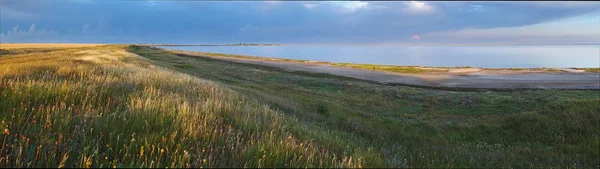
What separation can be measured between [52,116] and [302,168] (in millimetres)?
2907

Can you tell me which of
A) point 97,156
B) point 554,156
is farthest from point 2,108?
point 554,156

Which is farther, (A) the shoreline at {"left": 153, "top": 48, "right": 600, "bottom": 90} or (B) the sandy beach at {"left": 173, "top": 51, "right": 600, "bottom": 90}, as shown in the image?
(B) the sandy beach at {"left": 173, "top": 51, "right": 600, "bottom": 90}

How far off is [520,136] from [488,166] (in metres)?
7.23

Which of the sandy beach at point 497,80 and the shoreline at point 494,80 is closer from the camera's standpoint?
the shoreline at point 494,80

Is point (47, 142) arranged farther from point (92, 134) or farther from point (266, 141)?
point (266, 141)

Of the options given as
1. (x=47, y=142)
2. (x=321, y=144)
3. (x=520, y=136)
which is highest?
(x=47, y=142)

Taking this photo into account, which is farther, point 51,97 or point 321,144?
point 51,97

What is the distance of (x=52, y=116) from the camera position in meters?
3.79

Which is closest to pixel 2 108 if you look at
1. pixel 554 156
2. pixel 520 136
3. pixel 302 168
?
pixel 302 168

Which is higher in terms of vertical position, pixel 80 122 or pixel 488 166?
pixel 80 122

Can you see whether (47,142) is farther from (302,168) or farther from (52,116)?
(302,168)

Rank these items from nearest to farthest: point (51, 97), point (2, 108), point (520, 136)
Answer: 1. point (2, 108)
2. point (51, 97)
3. point (520, 136)

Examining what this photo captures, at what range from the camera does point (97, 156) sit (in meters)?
2.90

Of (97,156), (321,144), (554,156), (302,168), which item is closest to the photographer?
(97,156)
